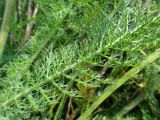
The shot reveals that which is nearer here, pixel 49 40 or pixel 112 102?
pixel 49 40

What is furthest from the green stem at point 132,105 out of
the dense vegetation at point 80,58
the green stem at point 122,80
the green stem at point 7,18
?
the green stem at point 7,18

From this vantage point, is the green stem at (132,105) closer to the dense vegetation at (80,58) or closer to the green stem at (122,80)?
the dense vegetation at (80,58)

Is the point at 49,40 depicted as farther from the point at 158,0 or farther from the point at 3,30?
the point at 158,0

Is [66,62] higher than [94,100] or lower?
higher

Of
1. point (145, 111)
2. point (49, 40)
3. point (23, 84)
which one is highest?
point (49, 40)

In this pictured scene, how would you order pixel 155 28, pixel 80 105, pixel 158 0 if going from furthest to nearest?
pixel 80 105 < pixel 158 0 < pixel 155 28

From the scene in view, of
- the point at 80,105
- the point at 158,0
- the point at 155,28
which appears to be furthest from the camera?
the point at 80,105

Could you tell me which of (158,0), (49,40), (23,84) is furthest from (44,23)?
(158,0)

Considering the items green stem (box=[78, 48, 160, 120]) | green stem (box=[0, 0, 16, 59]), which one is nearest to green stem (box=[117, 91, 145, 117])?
green stem (box=[78, 48, 160, 120])
